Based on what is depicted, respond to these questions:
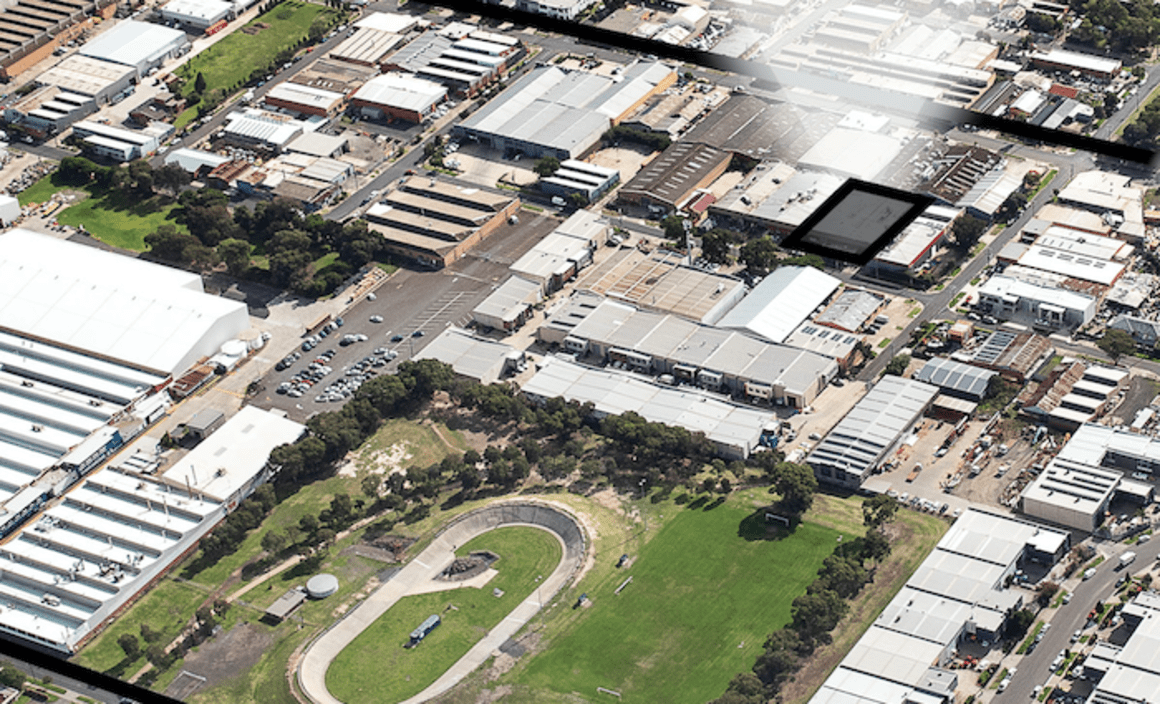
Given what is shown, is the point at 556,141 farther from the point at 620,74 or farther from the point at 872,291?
the point at 872,291

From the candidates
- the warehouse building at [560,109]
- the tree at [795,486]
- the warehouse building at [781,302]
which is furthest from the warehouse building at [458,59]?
the tree at [795,486]

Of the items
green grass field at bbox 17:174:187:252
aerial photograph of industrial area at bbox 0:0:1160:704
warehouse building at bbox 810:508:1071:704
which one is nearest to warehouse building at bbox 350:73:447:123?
aerial photograph of industrial area at bbox 0:0:1160:704

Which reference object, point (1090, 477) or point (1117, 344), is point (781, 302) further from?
point (1090, 477)

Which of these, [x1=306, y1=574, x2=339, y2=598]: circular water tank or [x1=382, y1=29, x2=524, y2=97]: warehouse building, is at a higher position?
[x1=382, y1=29, x2=524, y2=97]: warehouse building

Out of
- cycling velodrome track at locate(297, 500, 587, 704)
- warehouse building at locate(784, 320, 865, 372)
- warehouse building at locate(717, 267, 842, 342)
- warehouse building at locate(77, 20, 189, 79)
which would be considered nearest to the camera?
cycling velodrome track at locate(297, 500, 587, 704)

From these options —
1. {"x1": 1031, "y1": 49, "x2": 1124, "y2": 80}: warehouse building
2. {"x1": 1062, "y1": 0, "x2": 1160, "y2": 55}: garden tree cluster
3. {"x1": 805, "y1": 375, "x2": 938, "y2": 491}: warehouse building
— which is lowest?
{"x1": 805, "y1": 375, "x2": 938, "y2": 491}: warehouse building

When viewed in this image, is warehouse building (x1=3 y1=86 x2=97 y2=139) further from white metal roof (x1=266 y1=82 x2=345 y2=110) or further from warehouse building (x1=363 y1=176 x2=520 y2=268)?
warehouse building (x1=363 y1=176 x2=520 y2=268)

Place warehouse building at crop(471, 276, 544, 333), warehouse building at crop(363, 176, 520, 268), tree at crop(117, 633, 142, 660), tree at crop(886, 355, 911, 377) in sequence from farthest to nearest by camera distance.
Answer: warehouse building at crop(363, 176, 520, 268) < warehouse building at crop(471, 276, 544, 333) < tree at crop(886, 355, 911, 377) < tree at crop(117, 633, 142, 660)

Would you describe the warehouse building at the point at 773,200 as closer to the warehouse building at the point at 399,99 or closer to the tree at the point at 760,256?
the tree at the point at 760,256
